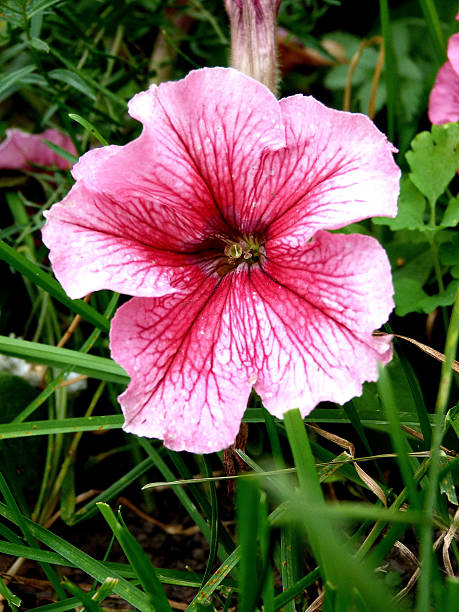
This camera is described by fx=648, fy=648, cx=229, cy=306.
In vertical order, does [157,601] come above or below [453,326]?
below

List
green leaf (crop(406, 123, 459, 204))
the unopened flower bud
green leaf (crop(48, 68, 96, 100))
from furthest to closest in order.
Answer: green leaf (crop(48, 68, 96, 100)) < the unopened flower bud < green leaf (crop(406, 123, 459, 204))

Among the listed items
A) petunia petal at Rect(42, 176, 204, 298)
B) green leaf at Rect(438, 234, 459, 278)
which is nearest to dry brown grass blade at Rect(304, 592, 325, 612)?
petunia petal at Rect(42, 176, 204, 298)

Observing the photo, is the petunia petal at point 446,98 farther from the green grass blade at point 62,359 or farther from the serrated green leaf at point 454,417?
the green grass blade at point 62,359

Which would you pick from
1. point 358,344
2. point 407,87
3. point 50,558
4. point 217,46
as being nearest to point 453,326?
point 358,344

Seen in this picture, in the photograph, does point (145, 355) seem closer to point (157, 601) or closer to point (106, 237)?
point (106, 237)

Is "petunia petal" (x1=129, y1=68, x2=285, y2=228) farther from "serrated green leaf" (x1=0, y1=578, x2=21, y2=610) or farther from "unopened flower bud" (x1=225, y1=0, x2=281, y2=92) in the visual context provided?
"serrated green leaf" (x1=0, y1=578, x2=21, y2=610)

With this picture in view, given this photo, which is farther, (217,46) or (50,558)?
(217,46)
